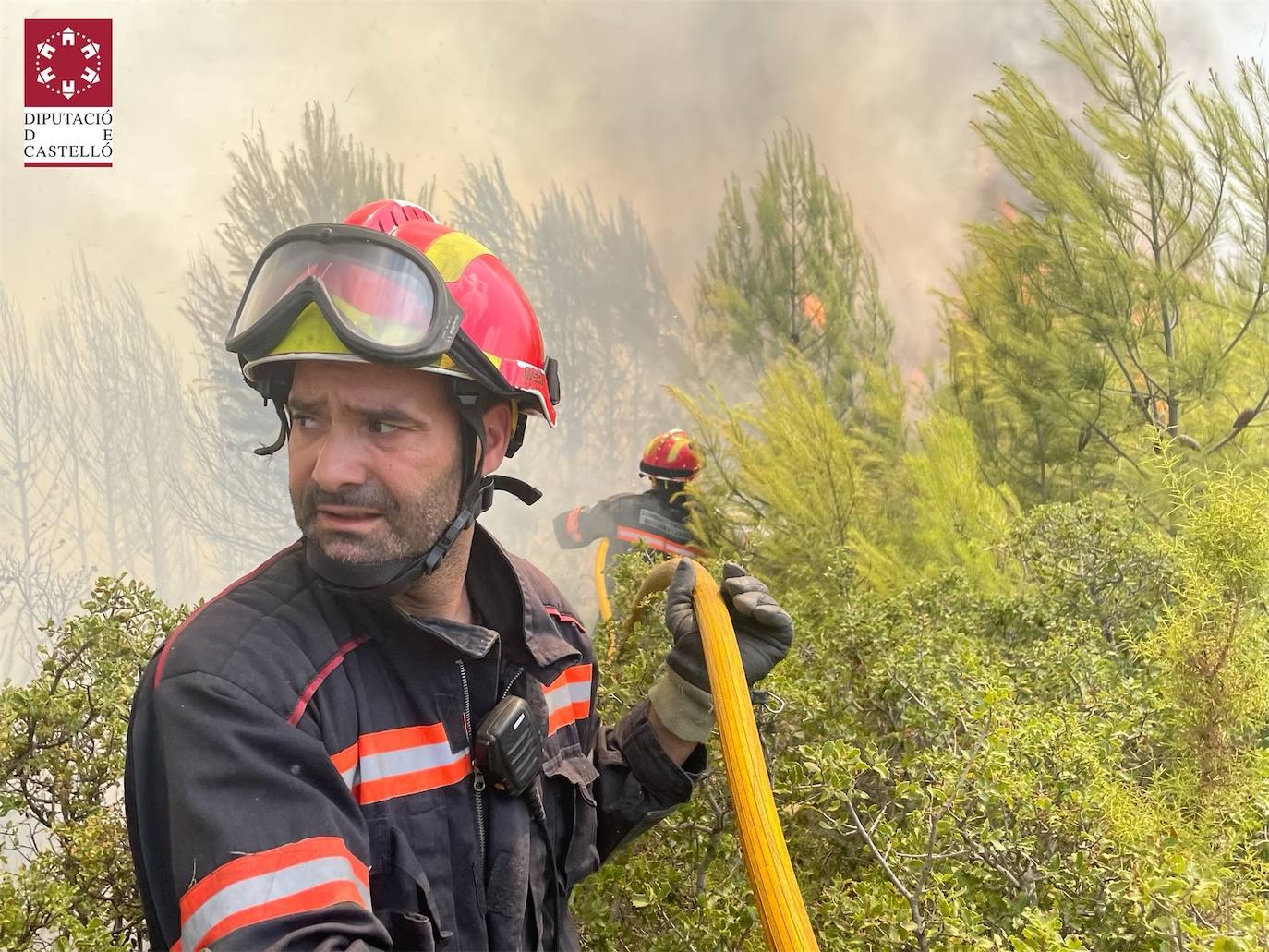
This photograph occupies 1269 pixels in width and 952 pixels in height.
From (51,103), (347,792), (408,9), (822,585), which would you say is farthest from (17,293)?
(347,792)

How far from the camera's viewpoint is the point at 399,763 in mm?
1284

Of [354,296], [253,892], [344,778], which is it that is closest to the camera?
[253,892]

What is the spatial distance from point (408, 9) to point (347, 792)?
7.90 meters

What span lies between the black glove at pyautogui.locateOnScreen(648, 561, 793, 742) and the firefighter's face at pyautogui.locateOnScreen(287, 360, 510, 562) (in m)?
0.55

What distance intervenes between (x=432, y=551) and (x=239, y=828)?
19.4 inches

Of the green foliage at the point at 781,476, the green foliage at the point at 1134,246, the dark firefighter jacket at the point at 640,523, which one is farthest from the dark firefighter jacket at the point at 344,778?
the dark firefighter jacket at the point at 640,523

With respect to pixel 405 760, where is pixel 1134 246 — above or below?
above

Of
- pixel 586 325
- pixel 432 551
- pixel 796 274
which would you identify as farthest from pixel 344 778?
pixel 586 325

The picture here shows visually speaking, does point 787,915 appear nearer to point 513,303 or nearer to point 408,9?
point 513,303

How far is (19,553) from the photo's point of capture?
18.3 ft

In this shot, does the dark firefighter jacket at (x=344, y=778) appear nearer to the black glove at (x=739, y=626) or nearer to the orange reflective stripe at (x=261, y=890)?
the orange reflective stripe at (x=261, y=890)

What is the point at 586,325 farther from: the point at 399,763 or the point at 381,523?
the point at 399,763

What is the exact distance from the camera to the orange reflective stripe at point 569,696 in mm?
1637

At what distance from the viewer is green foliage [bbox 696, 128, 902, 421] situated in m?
7.74
